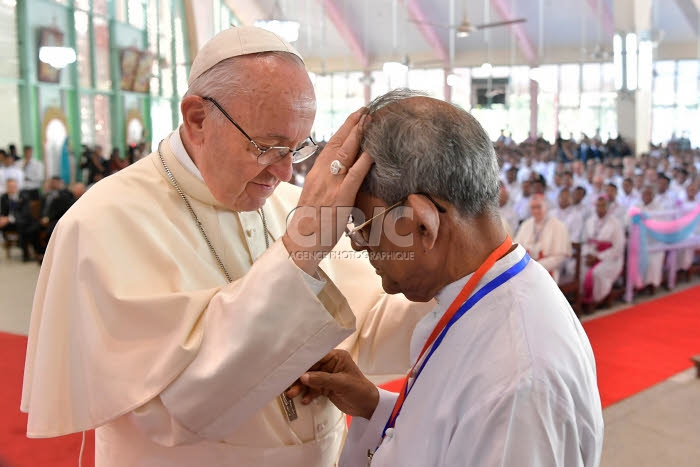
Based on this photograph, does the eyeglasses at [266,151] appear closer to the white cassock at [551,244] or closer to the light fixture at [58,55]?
the white cassock at [551,244]

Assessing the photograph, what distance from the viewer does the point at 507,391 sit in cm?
116

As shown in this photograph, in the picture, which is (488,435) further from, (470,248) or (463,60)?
(463,60)

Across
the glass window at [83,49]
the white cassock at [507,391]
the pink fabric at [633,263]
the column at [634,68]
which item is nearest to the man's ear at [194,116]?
the white cassock at [507,391]

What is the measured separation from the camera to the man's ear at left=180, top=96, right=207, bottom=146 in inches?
69.8

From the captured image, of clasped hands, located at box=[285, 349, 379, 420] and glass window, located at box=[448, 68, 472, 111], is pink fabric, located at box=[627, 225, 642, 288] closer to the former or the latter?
clasped hands, located at box=[285, 349, 379, 420]

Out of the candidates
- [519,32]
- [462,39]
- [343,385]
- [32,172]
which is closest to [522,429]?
[343,385]

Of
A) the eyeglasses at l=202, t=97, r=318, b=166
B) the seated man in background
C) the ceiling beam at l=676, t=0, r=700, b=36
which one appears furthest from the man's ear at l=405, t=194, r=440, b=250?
the ceiling beam at l=676, t=0, r=700, b=36

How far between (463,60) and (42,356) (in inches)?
1012

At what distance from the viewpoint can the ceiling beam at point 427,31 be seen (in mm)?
23609

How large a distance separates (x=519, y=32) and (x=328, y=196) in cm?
2454

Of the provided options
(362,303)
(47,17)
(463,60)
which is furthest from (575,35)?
(362,303)

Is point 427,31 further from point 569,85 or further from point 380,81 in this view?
point 569,85

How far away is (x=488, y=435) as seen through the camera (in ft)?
3.83

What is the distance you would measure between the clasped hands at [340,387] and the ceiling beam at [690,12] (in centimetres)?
2199
